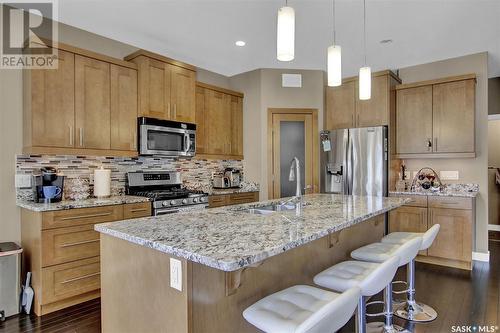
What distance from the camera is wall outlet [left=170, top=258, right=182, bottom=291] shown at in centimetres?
128

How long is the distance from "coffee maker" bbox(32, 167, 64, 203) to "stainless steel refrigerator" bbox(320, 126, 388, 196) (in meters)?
3.52

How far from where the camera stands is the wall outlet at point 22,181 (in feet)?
9.73

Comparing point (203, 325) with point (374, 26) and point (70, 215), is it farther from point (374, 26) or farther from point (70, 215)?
point (374, 26)

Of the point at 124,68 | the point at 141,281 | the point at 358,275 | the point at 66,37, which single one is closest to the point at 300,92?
the point at 124,68

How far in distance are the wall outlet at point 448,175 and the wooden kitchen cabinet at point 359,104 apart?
3.54 feet

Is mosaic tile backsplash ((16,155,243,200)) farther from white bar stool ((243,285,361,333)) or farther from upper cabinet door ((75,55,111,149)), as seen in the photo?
white bar stool ((243,285,361,333))

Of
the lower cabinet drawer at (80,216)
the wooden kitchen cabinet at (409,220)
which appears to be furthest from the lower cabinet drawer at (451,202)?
the lower cabinet drawer at (80,216)

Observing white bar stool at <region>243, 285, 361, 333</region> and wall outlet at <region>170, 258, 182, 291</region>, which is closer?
white bar stool at <region>243, 285, 361, 333</region>

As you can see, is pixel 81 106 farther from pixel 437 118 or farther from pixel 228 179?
pixel 437 118

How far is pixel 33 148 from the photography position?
2852 mm

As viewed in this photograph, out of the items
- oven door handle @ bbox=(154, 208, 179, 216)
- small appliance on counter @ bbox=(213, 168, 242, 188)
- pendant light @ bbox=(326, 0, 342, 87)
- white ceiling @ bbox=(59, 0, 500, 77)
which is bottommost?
oven door handle @ bbox=(154, 208, 179, 216)

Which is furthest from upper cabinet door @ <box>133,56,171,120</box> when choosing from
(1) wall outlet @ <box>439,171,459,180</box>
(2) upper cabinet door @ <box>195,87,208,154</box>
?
(1) wall outlet @ <box>439,171,459,180</box>

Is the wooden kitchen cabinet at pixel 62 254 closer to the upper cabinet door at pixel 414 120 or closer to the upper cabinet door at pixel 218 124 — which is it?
the upper cabinet door at pixel 218 124

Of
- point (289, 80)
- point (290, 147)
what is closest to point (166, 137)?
point (290, 147)
